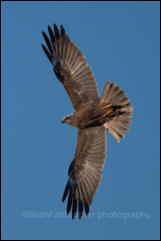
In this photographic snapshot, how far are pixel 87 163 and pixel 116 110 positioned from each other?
137 cm

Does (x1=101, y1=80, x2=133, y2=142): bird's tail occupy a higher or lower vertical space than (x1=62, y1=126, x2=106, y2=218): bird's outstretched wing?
higher

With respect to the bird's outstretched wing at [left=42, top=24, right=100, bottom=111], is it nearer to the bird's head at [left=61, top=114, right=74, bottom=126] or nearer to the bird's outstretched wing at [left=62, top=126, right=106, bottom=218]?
the bird's head at [left=61, top=114, right=74, bottom=126]

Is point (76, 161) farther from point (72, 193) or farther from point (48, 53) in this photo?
point (48, 53)

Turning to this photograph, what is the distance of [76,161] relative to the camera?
9.08m

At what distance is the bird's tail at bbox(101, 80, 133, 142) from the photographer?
8.44 meters

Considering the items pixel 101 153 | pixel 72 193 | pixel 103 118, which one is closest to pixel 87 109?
pixel 103 118

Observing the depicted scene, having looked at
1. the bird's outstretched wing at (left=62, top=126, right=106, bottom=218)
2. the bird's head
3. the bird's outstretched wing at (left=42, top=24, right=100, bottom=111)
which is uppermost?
the bird's outstretched wing at (left=42, top=24, right=100, bottom=111)

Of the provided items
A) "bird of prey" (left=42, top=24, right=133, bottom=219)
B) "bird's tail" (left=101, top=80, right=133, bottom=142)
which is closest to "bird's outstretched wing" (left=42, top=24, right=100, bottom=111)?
"bird of prey" (left=42, top=24, right=133, bottom=219)

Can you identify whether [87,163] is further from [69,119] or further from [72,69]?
[72,69]

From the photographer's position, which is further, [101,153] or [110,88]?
[101,153]

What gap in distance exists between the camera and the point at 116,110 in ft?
28.3

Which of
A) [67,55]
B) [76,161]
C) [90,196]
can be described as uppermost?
[67,55]

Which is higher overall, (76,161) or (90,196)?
(76,161)

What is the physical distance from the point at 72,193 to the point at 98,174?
0.69 metres
